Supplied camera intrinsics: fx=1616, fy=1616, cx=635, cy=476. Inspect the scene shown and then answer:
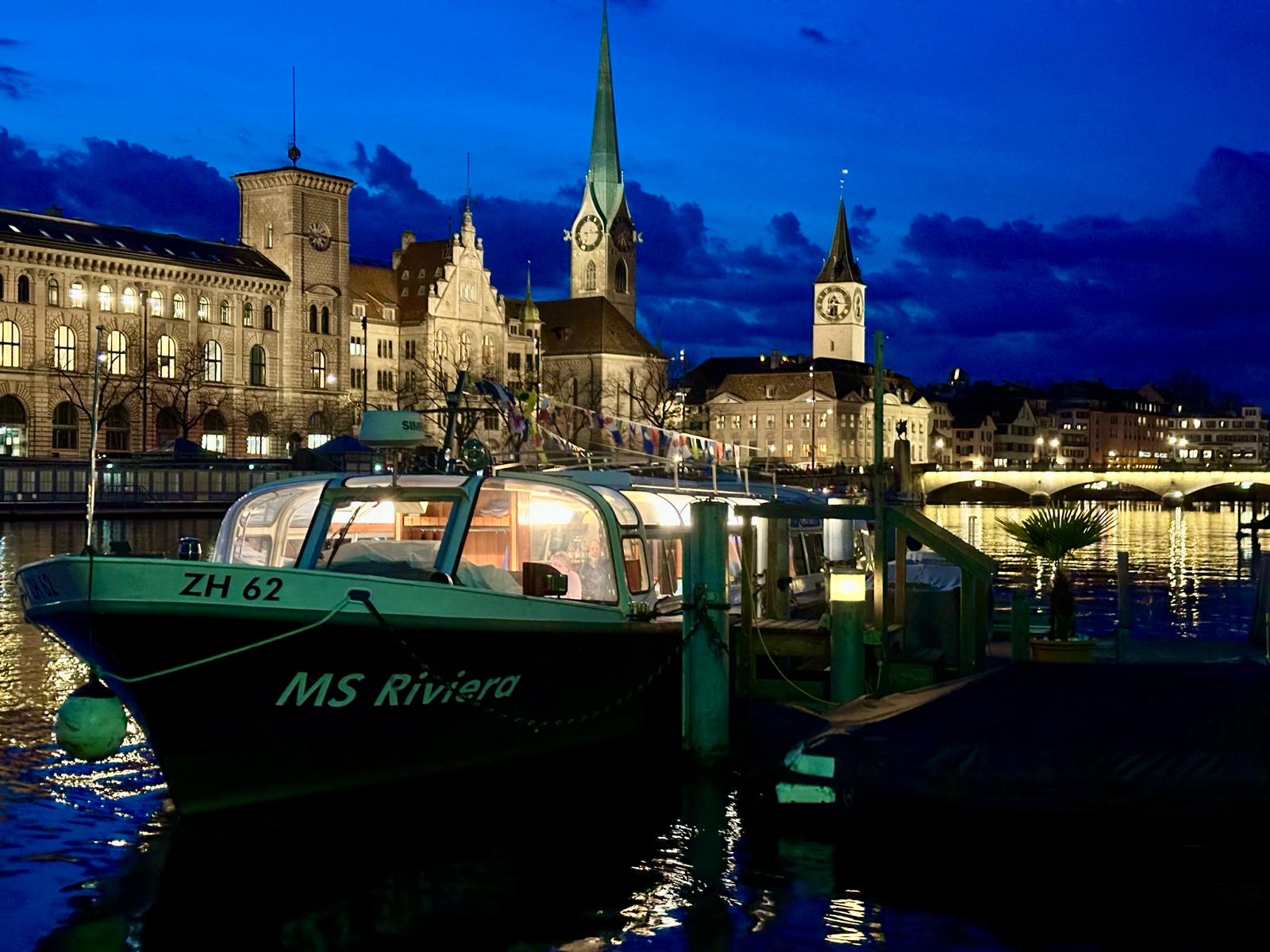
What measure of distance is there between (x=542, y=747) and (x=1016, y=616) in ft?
18.4

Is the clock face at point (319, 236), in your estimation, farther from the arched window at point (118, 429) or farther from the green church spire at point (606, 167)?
the green church spire at point (606, 167)

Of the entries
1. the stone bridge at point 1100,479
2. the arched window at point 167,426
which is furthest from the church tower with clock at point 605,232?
the arched window at point 167,426

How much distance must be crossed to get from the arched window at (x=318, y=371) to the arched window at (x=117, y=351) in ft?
50.6

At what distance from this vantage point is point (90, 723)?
13930mm

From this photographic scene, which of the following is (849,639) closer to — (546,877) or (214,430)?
(546,877)

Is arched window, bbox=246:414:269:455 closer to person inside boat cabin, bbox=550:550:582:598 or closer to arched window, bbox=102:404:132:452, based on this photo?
arched window, bbox=102:404:132:452

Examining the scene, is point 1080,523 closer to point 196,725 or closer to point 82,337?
point 196,725

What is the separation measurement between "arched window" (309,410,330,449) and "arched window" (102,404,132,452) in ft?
49.7

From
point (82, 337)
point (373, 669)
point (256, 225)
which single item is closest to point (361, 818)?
point (373, 669)

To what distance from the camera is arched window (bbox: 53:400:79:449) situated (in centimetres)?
9906

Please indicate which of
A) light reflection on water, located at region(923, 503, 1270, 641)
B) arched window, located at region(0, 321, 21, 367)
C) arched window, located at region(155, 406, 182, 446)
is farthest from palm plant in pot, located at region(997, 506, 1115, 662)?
arched window, located at region(155, 406, 182, 446)

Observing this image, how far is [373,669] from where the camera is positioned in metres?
14.8

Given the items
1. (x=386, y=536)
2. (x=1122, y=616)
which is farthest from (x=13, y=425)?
(x=1122, y=616)

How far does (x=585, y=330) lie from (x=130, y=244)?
5410 cm
